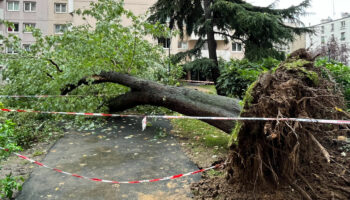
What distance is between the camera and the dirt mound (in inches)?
97.7

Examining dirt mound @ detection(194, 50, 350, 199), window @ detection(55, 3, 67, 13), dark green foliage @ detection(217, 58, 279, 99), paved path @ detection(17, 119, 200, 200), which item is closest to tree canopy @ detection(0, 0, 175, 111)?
paved path @ detection(17, 119, 200, 200)

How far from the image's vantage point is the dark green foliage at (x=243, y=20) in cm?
945

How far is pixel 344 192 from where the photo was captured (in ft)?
8.66

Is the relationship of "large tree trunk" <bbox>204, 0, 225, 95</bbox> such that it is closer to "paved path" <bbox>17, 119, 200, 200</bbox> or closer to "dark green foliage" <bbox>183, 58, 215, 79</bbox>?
"dark green foliage" <bbox>183, 58, 215, 79</bbox>

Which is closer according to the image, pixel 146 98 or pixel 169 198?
pixel 169 198

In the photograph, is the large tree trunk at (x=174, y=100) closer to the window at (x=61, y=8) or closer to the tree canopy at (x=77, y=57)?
the tree canopy at (x=77, y=57)

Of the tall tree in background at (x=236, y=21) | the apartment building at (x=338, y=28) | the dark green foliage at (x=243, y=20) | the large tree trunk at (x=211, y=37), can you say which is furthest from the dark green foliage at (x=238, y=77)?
the apartment building at (x=338, y=28)

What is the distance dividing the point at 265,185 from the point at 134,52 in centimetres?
549

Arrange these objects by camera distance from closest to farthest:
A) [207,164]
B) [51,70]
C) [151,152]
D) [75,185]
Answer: [75,185] → [207,164] → [151,152] → [51,70]

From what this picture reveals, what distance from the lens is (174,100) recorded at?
220 inches

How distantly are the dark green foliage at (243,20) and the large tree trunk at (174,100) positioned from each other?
17.7 feet

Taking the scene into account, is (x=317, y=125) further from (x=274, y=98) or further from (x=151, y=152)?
(x=151, y=152)

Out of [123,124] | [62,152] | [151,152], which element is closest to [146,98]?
[123,124]

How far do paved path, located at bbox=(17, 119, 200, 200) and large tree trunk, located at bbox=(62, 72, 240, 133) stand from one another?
2.85 ft
